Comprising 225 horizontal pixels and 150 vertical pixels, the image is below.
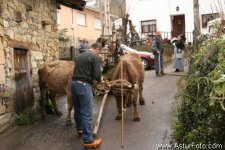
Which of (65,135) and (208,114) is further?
(65,135)

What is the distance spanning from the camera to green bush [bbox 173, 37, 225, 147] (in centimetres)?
531

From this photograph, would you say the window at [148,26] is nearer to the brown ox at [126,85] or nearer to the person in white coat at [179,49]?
the person in white coat at [179,49]

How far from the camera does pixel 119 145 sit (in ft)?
26.0

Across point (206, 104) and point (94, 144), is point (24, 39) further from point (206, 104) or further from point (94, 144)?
point (206, 104)

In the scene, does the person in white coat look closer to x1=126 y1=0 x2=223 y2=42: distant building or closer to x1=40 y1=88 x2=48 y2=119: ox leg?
x1=40 y1=88 x2=48 y2=119: ox leg

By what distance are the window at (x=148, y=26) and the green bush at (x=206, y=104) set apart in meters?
23.9

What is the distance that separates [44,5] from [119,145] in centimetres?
609

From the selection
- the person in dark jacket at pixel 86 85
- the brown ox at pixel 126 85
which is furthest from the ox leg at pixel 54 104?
the person in dark jacket at pixel 86 85

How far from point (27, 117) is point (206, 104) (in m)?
5.64

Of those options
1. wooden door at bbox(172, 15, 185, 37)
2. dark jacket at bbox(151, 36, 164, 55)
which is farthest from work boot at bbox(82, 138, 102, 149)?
wooden door at bbox(172, 15, 185, 37)

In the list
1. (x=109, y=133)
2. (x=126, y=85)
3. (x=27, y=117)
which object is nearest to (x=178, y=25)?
(x=27, y=117)

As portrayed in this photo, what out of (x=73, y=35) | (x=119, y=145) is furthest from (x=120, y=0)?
(x=119, y=145)

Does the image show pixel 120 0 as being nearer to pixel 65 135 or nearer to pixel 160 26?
pixel 160 26

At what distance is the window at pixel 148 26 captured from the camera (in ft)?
102
